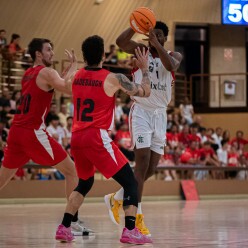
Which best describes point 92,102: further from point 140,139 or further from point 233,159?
point 233,159

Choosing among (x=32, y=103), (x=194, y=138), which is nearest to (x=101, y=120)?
(x=32, y=103)

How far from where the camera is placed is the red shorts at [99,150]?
8.00m

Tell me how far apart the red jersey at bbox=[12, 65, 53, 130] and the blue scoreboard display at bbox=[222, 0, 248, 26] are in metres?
17.3

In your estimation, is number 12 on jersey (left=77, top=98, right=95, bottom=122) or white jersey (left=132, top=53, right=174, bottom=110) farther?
white jersey (left=132, top=53, right=174, bottom=110)

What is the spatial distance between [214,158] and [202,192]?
1.77 m

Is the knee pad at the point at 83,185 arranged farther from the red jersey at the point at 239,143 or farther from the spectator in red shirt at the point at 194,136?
the red jersey at the point at 239,143

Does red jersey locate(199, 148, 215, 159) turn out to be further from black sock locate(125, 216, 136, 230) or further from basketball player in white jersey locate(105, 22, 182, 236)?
black sock locate(125, 216, 136, 230)

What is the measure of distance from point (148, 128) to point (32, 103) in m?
1.43

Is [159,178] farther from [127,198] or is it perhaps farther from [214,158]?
[127,198]

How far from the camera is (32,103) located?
29.3ft

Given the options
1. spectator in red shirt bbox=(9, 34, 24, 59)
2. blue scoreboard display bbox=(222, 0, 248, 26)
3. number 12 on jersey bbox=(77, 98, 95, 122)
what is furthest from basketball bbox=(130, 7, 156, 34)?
blue scoreboard display bbox=(222, 0, 248, 26)

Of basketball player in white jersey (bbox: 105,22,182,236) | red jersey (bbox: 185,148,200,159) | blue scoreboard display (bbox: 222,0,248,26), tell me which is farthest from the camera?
blue scoreboard display (bbox: 222,0,248,26)

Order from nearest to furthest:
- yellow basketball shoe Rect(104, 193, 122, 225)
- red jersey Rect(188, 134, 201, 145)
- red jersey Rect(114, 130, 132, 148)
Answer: yellow basketball shoe Rect(104, 193, 122, 225) → red jersey Rect(114, 130, 132, 148) → red jersey Rect(188, 134, 201, 145)

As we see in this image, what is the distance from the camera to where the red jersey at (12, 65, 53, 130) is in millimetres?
8938
